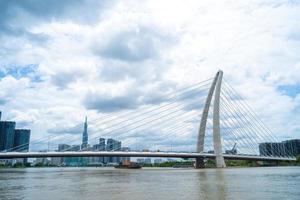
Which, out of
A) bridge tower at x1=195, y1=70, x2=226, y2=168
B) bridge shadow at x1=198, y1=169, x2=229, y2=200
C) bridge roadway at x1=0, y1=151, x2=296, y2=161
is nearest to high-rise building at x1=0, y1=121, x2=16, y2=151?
bridge roadway at x1=0, y1=151, x2=296, y2=161

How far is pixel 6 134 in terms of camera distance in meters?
104

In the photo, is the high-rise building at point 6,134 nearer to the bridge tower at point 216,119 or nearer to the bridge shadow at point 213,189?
the bridge tower at point 216,119

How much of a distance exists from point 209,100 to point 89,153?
21130mm

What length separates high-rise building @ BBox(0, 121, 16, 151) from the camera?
101 metres

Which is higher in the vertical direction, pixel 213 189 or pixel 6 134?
pixel 6 134

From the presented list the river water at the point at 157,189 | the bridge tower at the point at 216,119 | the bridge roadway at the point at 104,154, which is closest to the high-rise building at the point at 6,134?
the bridge roadway at the point at 104,154

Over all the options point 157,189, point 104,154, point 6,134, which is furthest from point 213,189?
point 6,134

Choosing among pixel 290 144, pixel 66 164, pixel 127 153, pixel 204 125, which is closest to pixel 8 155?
pixel 127 153

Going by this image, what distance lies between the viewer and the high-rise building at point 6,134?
101 metres

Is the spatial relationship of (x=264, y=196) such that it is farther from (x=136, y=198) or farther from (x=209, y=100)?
(x=209, y=100)

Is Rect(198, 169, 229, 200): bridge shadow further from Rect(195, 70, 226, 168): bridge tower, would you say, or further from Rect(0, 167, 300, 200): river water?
Rect(195, 70, 226, 168): bridge tower

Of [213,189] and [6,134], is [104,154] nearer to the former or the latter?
[213,189]

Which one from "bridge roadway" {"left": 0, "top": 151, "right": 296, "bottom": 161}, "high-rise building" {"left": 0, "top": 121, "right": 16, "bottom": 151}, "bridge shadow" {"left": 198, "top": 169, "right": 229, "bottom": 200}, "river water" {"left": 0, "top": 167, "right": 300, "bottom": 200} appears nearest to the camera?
"bridge shadow" {"left": 198, "top": 169, "right": 229, "bottom": 200}

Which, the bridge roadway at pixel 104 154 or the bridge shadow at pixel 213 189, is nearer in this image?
the bridge shadow at pixel 213 189
